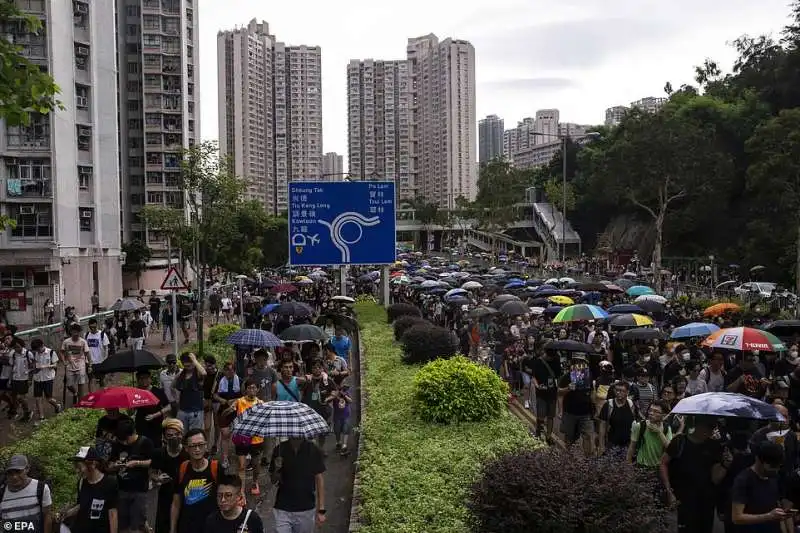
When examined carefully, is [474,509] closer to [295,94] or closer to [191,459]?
[191,459]

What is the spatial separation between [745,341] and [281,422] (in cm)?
783

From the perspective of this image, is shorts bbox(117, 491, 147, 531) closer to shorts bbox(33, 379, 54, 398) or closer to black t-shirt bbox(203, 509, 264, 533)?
black t-shirt bbox(203, 509, 264, 533)

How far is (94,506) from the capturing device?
20.7ft

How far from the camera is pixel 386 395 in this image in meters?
12.8

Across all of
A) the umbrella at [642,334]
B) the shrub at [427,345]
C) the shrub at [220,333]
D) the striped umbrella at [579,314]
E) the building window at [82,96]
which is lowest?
the shrub at [220,333]

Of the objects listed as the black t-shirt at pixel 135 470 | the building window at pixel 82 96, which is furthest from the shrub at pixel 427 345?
the building window at pixel 82 96

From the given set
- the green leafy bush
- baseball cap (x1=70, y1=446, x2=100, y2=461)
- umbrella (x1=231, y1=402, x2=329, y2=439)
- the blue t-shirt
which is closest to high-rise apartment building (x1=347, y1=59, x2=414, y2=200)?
the blue t-shirt

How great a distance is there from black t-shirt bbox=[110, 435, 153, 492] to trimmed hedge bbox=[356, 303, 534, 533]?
1.99 m

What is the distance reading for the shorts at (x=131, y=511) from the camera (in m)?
Answer: 6.91

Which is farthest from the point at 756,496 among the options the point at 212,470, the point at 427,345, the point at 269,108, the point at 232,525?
the point at 269,108

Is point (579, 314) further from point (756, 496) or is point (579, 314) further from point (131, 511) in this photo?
point (131, 511)

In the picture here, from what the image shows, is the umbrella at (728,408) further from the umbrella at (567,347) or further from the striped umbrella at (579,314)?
the striped umbrella at (579,314)

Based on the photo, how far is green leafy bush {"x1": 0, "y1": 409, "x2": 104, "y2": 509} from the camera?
332 inches

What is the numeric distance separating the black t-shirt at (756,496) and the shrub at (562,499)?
1.82 feet
